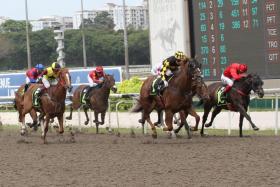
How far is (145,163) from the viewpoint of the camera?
827 centimetres

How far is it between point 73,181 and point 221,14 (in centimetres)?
1028

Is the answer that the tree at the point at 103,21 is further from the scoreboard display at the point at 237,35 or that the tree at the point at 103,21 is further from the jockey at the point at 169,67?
the jockey at the point at 169,67

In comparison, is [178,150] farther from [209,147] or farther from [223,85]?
[223,85]

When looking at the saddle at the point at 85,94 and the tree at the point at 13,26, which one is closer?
the saddle at the point at 85,94

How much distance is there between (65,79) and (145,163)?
152 inches

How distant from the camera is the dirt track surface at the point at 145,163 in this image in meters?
6.70

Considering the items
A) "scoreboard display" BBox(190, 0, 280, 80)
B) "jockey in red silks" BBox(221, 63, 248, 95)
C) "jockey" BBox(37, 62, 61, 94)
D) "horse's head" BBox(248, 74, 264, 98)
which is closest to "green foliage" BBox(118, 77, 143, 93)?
"scoreboard display" BBox(190, 0, 280, 80)

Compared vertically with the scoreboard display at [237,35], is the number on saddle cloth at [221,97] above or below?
below

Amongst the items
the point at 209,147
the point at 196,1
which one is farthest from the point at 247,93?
the point at 196,1

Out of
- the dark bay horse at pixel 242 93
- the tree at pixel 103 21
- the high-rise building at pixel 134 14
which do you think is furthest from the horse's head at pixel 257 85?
the high-rise building at pixel 134 14

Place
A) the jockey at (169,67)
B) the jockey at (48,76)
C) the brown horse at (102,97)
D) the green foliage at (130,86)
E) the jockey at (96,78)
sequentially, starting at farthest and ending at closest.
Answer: the green foliage at (130,86) < the jockey at (96,78) < the brown horse at (102,97) < the jockey at (48,76) < the jockey at (169,67)

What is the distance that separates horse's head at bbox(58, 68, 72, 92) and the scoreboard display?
5574 mm

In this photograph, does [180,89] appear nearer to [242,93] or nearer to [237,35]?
[242,93]

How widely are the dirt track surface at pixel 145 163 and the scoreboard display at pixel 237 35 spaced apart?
4.80 meters
